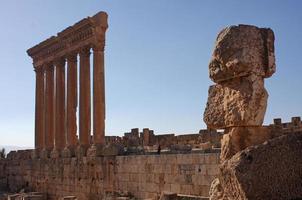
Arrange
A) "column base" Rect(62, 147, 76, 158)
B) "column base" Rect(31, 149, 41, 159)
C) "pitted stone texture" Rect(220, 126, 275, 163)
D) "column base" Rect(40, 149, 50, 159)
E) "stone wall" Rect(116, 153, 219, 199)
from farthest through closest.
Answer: "column base" Rect(31, 149, 41, 159) → "column base" Rect(40, 149, 50, 159) → "column base" Rect(62, 147, 76, 158) → "stone wall" Rect(116, 153, 219, 199) → "pitted stone texture" Rect(220, 126, 275, 163)

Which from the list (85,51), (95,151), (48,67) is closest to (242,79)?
(95,151)

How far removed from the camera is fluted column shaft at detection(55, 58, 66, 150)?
25594mm

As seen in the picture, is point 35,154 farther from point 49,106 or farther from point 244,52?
point 244,52

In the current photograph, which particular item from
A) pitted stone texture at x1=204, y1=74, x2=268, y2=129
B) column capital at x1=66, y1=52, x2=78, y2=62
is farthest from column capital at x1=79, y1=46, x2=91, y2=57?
pitted stone texture at x1=204, y1=74, x2=268, y2=129

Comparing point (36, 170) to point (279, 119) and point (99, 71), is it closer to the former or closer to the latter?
point (99, 71)

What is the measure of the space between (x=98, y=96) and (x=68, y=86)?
3645 mm

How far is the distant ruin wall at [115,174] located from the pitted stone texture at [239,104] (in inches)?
228

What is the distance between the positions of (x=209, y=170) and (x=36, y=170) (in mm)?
15148

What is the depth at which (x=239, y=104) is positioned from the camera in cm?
613

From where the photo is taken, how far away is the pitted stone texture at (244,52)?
20.0ft

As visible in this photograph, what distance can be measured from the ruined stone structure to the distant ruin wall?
1108mm

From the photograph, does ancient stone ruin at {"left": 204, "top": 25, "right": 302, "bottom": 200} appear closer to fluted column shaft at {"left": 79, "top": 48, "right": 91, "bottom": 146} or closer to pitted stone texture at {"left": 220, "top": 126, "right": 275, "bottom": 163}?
pitted stone texture at {"left": 220, "top": 126, "right": 275, "bottom": 163}

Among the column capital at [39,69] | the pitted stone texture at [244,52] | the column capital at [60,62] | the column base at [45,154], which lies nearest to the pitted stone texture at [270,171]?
the pitted stone texture at [244,52]

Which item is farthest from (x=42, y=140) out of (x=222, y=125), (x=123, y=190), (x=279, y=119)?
(x=222, y=125)
